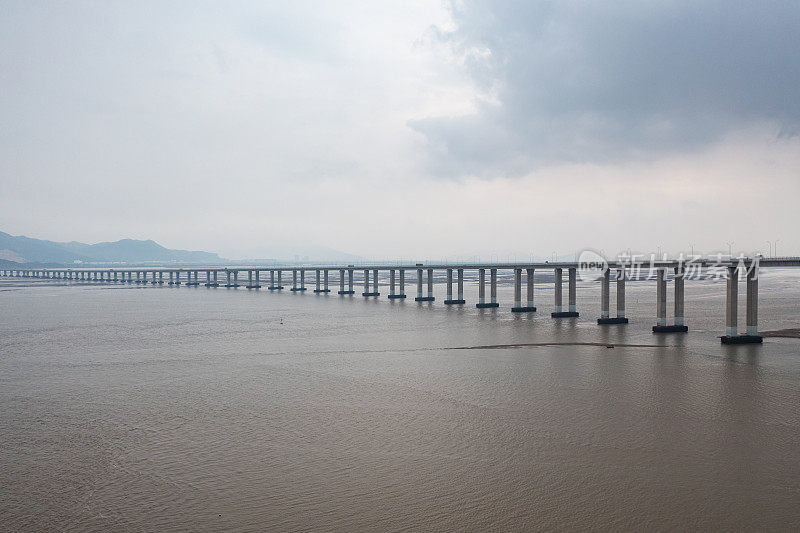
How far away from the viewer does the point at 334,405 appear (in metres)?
20.0

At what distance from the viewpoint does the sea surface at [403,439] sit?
11648 millimetres

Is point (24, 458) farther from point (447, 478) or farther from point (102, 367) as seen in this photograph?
point (102, 367)

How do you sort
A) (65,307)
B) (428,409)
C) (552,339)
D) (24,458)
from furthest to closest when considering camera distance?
(65,307)
(552,339)
(428,409)
(24,458)

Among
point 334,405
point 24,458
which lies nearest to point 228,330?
point 334,405

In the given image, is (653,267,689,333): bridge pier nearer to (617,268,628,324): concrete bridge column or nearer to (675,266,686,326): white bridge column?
(675,266,686,326): white bridge column

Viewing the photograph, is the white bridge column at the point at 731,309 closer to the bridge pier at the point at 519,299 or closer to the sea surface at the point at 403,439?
the sea surface at the point at 403,439

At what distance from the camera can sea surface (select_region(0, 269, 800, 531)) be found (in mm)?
11648

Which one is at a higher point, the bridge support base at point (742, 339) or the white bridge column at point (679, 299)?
the white bridge column at point (679, 299)

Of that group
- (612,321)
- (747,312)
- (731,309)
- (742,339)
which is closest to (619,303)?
(612,321)

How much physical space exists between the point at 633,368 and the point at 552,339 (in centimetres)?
1052

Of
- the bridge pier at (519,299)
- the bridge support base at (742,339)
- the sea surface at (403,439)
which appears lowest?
the sea surface at (403,439)

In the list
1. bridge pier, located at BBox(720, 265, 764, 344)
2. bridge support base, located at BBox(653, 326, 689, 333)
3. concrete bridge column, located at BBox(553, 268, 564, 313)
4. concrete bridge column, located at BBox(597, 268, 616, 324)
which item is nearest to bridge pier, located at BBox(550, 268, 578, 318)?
concrete bridge column, located at BBox(553, 268, 564, 313)

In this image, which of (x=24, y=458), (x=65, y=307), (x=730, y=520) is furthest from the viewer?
(x=65, y=307)

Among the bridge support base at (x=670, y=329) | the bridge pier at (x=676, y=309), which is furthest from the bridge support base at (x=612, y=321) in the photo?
the bridge support base at (x=670, y=329)
